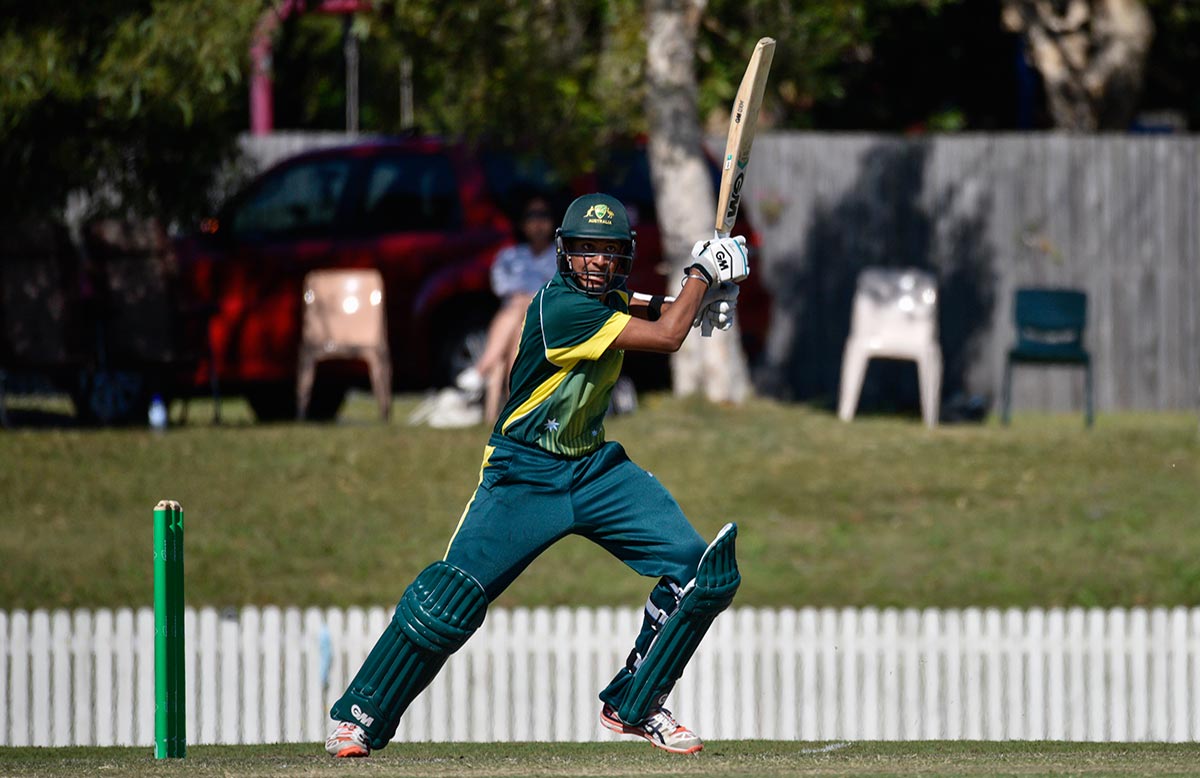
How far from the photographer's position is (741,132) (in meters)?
7.34

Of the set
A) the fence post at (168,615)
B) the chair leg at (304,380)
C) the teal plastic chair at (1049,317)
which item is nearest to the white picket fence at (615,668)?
the fence post at (168,615)

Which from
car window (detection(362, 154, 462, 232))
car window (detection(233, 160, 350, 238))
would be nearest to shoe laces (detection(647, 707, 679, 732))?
car window (detection(362, 154, 462, 232))

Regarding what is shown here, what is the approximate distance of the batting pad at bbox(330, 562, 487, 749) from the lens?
656 centimetres

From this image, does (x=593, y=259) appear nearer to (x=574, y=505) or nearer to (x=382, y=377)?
(x=574, y=505)

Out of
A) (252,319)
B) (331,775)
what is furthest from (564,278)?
(252,319)

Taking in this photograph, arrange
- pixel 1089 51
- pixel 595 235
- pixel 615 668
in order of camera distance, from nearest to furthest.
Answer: pixel 595 235 < pixel 615 668 < pixel 1089 51

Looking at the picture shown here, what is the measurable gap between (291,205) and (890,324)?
4307 millimetres

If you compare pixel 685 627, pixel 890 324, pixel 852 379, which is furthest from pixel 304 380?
pixel 685 627

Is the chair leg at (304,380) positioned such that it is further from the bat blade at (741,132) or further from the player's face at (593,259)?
the player's face at (593,259)

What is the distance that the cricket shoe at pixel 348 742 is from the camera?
21.9 ft

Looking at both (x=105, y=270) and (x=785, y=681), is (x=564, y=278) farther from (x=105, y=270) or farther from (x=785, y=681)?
(x=105, y=270)

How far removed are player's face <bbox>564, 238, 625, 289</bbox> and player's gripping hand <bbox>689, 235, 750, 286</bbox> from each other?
267mm

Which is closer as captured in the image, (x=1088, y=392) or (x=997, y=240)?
(x=1088, y=392)

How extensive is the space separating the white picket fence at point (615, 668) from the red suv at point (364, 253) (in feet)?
14.2
